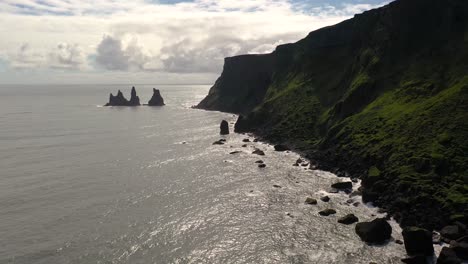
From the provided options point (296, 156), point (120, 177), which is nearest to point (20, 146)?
point (120, 177)

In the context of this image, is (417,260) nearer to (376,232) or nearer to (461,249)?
(461,249)

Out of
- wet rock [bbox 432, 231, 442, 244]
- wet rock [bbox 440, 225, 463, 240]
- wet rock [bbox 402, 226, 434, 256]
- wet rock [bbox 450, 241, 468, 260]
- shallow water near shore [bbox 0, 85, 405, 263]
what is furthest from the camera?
wet rock [bbox 432, 231, 442, 244]

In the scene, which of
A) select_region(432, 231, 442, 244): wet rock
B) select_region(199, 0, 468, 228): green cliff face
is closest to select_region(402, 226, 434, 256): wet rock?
select_region(432, 231, 442, 244): wet rock

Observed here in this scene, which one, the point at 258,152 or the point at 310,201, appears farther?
the point at 258,152

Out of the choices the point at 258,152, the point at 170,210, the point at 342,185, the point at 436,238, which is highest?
the point at 436,238

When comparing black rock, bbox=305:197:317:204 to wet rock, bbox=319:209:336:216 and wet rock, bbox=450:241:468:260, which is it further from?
wet rock, bbox=450:241:468:260

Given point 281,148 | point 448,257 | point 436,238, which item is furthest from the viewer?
point 281,148

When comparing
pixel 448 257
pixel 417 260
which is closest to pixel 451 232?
pixel 448 257
